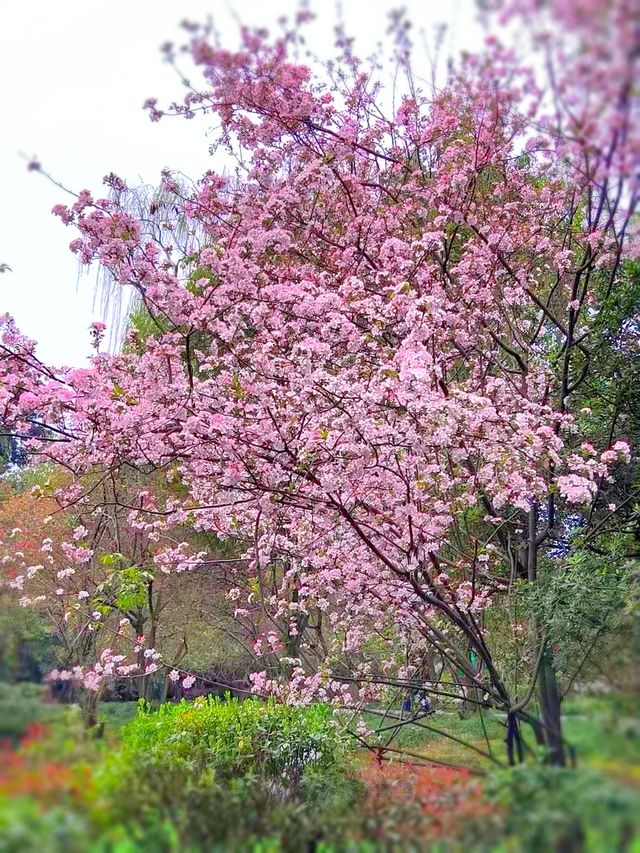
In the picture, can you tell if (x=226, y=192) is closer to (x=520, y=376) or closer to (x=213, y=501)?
(x=213, y=501)

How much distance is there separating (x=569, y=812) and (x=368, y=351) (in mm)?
3159

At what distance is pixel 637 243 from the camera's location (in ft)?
13.2

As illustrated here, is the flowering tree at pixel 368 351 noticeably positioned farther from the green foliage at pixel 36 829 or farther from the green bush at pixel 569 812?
the green foliage at pixel 36 829

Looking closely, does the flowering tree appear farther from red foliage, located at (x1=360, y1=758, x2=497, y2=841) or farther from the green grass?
the green grass

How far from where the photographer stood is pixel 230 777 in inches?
236

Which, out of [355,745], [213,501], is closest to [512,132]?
[213,501]

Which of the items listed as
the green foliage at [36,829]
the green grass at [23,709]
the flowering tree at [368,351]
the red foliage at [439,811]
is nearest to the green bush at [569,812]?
the red foliage at [439,811]

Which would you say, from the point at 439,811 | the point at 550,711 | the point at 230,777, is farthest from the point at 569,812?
the point at 230,777

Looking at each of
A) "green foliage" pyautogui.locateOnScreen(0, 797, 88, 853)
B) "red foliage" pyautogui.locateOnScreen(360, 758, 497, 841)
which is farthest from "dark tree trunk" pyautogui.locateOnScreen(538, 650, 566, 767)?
"green foliage" pyautogui.locateOnScreen(0, 797, 88, 853)

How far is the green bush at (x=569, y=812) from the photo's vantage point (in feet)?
5.82

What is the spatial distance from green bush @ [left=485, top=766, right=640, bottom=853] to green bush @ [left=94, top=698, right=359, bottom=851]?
599 mm

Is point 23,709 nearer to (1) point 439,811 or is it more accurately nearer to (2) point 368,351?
(1) point 439,811

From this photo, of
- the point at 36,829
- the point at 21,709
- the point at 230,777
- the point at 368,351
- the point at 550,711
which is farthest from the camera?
the point at 230,777

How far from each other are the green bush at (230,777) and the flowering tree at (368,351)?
0.41 metres
